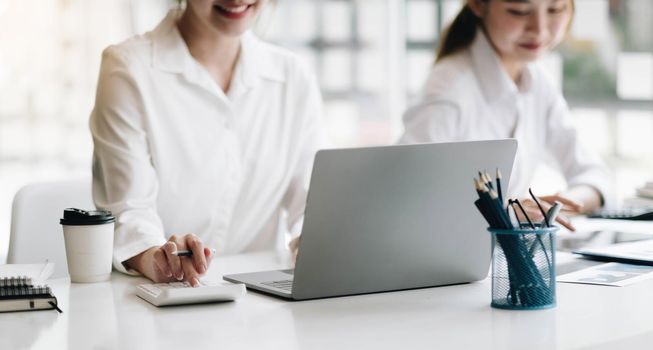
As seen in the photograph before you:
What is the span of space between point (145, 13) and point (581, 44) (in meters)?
2.04

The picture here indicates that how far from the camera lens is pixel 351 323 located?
129 cm

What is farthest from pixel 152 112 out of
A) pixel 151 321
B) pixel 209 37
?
pixel 151 321

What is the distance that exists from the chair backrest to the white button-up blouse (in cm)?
95

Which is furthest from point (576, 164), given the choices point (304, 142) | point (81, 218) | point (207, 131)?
point (81, 218)

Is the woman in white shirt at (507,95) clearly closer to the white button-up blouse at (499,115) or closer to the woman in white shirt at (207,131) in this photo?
the white button-up blouse at (499,115)

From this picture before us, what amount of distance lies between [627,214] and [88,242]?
1.37 m

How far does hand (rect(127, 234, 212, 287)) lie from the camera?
1.55 m

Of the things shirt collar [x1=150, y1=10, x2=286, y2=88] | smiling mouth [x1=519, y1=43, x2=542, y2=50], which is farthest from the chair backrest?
smiling mouth [x1=519, y1=43, x2=542, y2=50]

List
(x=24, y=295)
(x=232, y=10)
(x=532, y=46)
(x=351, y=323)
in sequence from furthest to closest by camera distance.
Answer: (x=532, y=46) → (x=232, y=10) → (x=24, y=295) → (x=351, y=323)

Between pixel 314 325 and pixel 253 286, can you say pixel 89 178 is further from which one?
pixel 314 325

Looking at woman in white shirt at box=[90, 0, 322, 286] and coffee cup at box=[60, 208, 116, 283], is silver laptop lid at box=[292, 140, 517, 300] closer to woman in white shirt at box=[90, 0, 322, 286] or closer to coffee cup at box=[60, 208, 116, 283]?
coffee cup at box=[60, 208, 116, 283]

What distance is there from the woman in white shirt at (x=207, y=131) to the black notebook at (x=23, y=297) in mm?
434

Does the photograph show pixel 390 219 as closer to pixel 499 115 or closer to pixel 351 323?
pixel 351 323

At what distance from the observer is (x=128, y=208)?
1.90 metres
